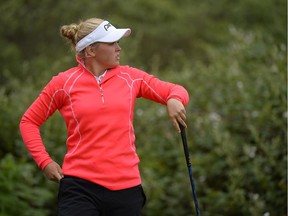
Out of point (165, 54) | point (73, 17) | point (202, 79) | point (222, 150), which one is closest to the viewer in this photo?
point (222, 150)

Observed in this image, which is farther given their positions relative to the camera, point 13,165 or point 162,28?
point 162,28

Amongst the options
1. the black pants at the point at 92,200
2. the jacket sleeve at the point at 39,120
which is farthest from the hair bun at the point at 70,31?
the black pants at the point at 92,200

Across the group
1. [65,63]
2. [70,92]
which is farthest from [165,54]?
[70,92]

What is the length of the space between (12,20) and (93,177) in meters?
8.32

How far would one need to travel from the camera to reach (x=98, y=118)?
3.82 m

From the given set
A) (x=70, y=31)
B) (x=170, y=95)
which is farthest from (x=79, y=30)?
(x=170, y=95)

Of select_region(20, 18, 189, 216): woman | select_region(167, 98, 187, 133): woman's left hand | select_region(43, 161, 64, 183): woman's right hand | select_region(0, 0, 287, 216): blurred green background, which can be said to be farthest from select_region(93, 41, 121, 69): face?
select_region(0, 0, 287, 216): blurred green background

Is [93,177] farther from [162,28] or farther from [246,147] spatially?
[162,28]

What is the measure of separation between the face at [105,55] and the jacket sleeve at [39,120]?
0.29 metres

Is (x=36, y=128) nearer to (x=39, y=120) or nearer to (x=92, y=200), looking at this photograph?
(x=39, y=120)

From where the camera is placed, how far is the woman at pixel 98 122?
3822 millimetres

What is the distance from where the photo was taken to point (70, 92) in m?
3.91

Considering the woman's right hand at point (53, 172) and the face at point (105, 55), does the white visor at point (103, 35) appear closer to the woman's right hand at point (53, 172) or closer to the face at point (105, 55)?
the face at point (105, 55)

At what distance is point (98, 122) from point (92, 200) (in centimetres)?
45
